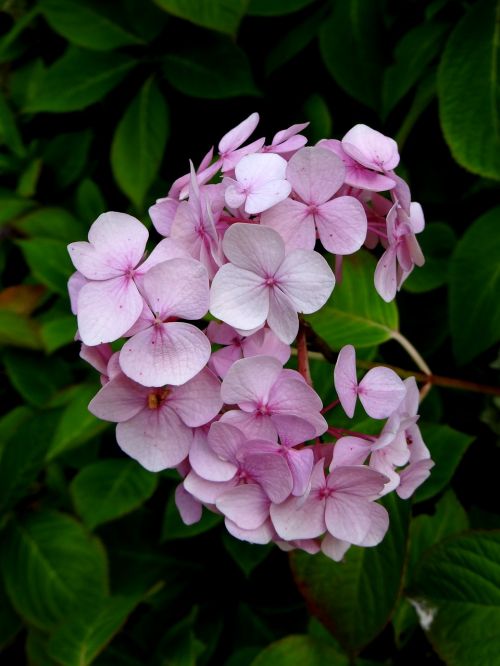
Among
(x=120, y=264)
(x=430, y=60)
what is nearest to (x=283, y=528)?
(x=120, y=264)

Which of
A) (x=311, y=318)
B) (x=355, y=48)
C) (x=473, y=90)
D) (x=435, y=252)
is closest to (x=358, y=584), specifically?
(x=311, y=318)

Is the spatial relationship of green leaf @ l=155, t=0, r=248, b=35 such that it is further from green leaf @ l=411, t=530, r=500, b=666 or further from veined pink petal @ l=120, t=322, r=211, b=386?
green leaf @ l=411, t=530, r=500, b=666

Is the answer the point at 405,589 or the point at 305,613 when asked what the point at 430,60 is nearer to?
the point at 405,589

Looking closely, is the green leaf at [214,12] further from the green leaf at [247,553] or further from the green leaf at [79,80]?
the green leaf at [247,553]

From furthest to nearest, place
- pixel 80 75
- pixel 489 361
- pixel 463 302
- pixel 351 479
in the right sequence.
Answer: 1. pixel 80 75
2. pixel 489 361
3. pixel 463 302
4. pixel 351 479

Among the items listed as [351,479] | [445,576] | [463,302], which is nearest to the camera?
[351,479]

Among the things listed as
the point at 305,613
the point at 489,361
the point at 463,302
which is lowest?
the point at 305,613
